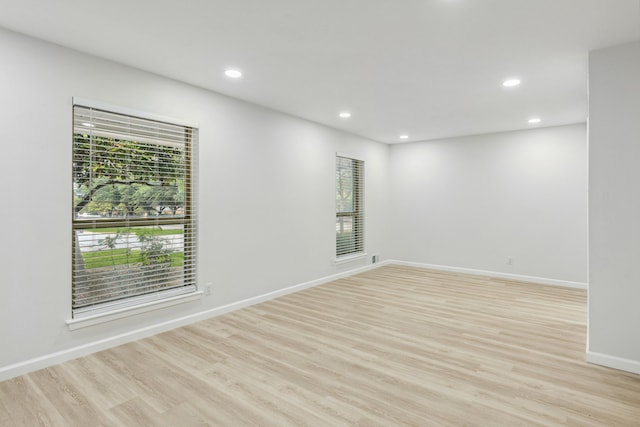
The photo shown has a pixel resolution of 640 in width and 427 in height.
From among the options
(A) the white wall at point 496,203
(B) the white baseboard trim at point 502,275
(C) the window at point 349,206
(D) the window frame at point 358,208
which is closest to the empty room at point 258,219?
(B) the white baseboard trim at point 502,275

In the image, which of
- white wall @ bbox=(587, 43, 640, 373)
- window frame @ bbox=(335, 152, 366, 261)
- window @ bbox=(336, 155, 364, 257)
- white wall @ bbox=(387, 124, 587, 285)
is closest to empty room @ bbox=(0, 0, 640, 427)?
white wall @ bbox=(587, 43, 640, 373)

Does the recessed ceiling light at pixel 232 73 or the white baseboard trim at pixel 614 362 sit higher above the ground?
the recessed ceiling light at pixel 232 73

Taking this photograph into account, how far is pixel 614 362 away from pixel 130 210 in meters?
4.21

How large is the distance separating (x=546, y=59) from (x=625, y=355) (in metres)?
2.45

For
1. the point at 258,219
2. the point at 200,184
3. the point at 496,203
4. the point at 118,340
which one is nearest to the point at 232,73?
the point at 200,184

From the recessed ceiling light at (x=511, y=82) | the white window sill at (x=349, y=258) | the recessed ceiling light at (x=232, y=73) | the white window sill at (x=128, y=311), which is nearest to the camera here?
the white window sill at (x=128, y=311)

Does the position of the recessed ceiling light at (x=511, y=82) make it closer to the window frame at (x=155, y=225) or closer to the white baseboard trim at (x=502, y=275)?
the window frame at (x=155, y=225)

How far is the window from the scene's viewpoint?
19.2 ft

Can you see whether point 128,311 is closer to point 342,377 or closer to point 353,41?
point 342,377

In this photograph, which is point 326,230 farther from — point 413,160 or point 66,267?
point 66,267

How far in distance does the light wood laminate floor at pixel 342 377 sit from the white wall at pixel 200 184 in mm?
329

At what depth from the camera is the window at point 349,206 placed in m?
5.85

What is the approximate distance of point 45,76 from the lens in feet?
8.63

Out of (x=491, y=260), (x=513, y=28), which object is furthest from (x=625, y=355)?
(x=491, y=260)
